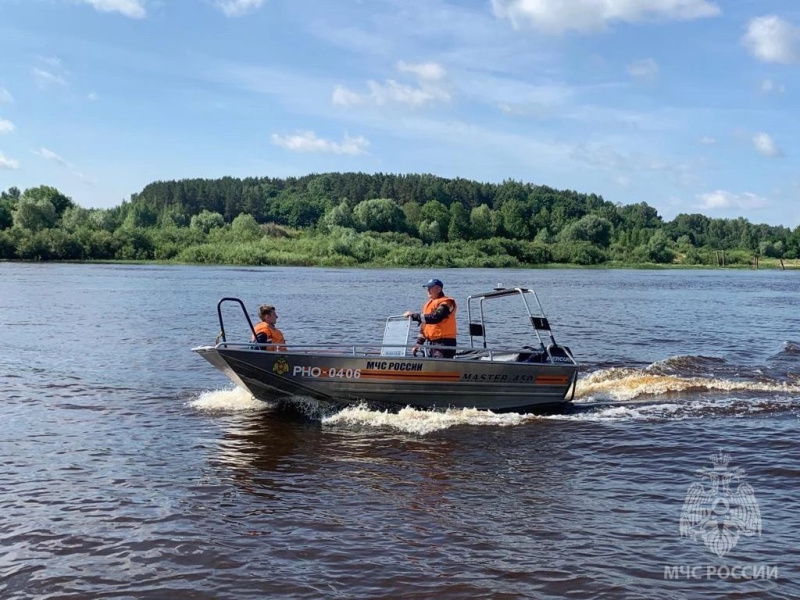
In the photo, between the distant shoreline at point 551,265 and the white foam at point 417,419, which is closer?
the white foam at point 417,419

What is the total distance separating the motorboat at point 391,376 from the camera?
13516 millimetres

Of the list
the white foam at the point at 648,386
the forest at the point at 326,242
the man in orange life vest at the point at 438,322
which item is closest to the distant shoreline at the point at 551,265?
the forest at the point at 326,242

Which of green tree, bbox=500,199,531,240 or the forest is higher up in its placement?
green tree, bbox=500,199,531,240

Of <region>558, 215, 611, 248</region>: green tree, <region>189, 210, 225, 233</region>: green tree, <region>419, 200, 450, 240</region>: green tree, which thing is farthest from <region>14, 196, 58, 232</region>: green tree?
<region>558, 215, 611, 248</region>: green tree

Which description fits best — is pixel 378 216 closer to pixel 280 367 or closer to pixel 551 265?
pixel 551 265

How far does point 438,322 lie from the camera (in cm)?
1445

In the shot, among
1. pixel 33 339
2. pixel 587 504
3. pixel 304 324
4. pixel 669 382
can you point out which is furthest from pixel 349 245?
pixel 587 504

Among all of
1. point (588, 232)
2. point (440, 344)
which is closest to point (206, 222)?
point (588, 232)

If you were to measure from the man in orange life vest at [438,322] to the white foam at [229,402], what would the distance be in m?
3.11

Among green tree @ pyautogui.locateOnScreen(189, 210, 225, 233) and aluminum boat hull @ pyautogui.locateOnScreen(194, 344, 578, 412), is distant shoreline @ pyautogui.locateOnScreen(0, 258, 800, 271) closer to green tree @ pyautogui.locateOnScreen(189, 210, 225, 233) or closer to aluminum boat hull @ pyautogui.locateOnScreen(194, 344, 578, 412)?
green tree @ pyautogui.locateOnScreen(189, 210, 225, 233)

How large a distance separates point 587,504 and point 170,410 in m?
8.15

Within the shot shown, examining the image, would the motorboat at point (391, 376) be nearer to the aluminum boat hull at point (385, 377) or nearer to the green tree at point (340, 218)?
the aluminum boat hull at point (385, 377)

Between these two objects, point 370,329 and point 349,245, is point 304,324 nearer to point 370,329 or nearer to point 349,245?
point 370,329

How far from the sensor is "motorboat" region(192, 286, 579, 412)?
1352 centimetres
